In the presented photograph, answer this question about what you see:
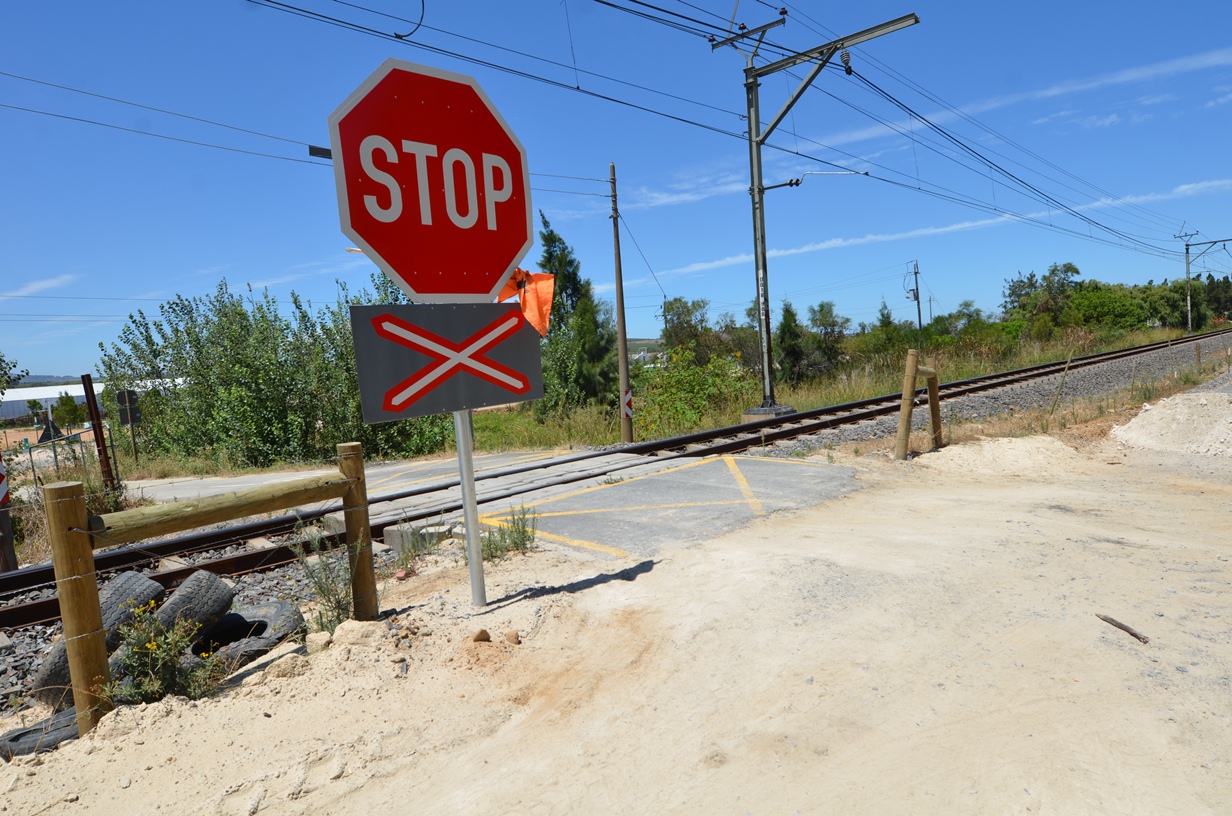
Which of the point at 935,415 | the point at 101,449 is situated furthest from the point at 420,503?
the point at 101,449

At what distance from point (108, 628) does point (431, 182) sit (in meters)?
3.22

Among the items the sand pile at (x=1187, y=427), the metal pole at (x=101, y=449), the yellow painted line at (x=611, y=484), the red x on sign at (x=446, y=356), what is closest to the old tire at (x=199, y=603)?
the red x on sign at (x=446, y=356)

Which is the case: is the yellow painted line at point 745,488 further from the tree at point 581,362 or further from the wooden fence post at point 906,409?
the tree at point 581,362

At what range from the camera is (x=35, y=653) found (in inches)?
214

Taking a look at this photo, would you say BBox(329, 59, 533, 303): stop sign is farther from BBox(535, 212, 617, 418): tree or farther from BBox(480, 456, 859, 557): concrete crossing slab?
BBox(535, 212, 617, 418): tree

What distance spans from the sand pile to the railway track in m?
4.74

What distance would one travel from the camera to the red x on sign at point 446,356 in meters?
4.31

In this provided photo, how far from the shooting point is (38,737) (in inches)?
137

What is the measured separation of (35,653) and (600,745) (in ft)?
15.1

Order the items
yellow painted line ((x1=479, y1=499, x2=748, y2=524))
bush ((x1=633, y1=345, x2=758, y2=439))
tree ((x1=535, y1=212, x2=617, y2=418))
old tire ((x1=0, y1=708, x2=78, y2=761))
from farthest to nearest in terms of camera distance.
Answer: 1. tree ((x1=535, y1=212, x2=617, y2=418))
2. bush ((x1=633, y1=345, x2=758, y2=439))
3. yellow painted line ((x1=479, y1=499, x2=748, y2=524))
4. old tire ((x1=0, y1=708, x2=78, y2=761))

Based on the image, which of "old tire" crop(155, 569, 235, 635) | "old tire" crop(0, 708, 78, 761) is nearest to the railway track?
"old tire" crop(155, 569, 235, 635)

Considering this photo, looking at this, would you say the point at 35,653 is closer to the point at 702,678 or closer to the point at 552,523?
the point at 552,523

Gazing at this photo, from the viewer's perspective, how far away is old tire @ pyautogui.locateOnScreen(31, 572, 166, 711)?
4.21 m

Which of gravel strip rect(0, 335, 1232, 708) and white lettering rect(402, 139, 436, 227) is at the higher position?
white lettering rect(402, 139, 436, 227)
